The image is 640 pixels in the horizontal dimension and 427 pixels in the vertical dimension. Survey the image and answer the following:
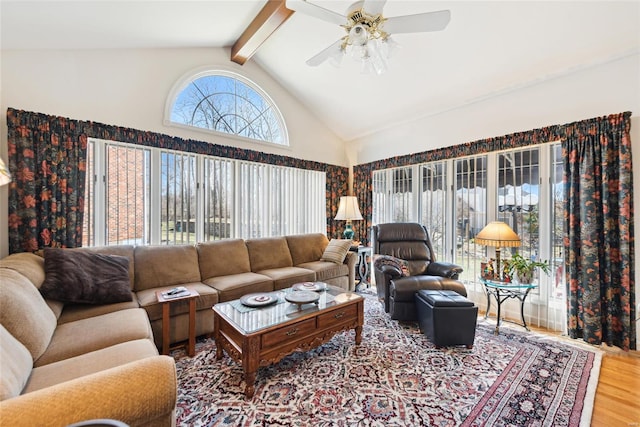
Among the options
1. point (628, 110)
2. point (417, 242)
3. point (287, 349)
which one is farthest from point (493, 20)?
point (287, 349)

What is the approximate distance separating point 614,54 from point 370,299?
11.7 feet

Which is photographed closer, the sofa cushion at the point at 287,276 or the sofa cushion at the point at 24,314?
the sofa cushion at the point at 24,314

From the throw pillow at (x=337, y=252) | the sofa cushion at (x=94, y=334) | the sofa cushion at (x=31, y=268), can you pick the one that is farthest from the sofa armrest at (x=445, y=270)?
the sofa cushion at (x=31, y=268)

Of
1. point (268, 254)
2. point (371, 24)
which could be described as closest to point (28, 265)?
point (268, 254)

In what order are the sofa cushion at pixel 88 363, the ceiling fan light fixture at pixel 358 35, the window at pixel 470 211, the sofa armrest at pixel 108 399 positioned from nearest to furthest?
1. the sofa armrest at pixel 108 399
2. the sofa cushion at pixel 88 363
3. the ceiling fan light fixture at pixel 358 35
4. the window at pixel 470 211

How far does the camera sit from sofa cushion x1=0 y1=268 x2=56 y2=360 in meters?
1.32

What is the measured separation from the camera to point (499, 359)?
215 centimetres

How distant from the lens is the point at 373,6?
1.68 metres

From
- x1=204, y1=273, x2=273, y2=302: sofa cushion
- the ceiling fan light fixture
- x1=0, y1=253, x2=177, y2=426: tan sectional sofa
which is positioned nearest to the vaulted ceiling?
the ceiling fan light fixture

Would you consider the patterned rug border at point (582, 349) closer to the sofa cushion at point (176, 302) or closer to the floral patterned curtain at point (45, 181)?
the sofa cushion at point (176, 302)

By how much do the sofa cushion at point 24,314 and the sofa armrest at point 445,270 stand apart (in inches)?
134

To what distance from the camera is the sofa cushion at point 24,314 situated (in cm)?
132

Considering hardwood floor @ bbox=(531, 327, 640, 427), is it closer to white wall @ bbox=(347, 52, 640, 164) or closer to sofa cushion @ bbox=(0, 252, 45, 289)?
white wall @ bbox=(347, 52, 640, 164)

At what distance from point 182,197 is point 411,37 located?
324cm
